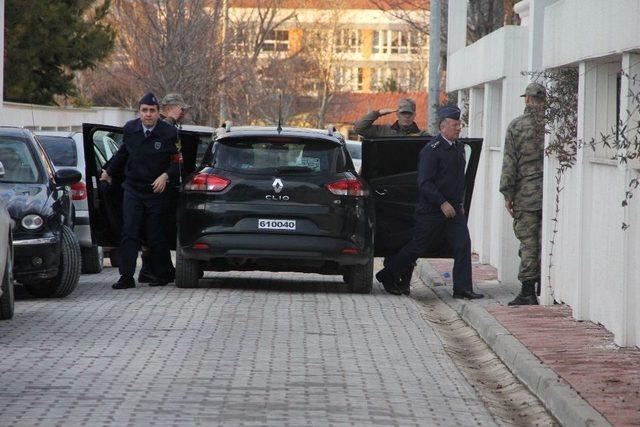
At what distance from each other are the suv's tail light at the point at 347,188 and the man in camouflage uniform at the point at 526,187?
1.51 meters

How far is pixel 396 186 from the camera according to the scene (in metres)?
16.4

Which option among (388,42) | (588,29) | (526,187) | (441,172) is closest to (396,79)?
(388,42)

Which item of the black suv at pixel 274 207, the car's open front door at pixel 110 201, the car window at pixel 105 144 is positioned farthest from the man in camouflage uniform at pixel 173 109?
the car window at pixel 105 144

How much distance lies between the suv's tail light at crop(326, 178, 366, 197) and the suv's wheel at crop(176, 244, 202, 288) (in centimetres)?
154

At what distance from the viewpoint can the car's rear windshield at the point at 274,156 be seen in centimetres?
1546

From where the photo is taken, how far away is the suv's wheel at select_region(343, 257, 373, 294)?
1587 centimetres

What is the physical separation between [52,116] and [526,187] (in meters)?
25.4

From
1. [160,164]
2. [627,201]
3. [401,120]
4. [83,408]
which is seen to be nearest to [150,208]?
[160,164]

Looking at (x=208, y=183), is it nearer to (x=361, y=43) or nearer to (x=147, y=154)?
(x=147, y=154)

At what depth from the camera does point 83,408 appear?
856 cm

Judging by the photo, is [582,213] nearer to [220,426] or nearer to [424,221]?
[424,221]

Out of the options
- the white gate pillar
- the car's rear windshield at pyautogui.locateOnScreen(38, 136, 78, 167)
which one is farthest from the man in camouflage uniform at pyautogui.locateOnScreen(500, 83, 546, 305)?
the car's rear windshield at pyautogui.locateOnScreen(38, 136, 78, 167)

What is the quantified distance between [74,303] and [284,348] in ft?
11.8

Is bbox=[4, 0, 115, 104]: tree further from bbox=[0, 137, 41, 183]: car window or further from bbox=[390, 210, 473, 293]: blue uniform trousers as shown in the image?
bbox=[390, 210, 473, 293]: blue uniform trousers
